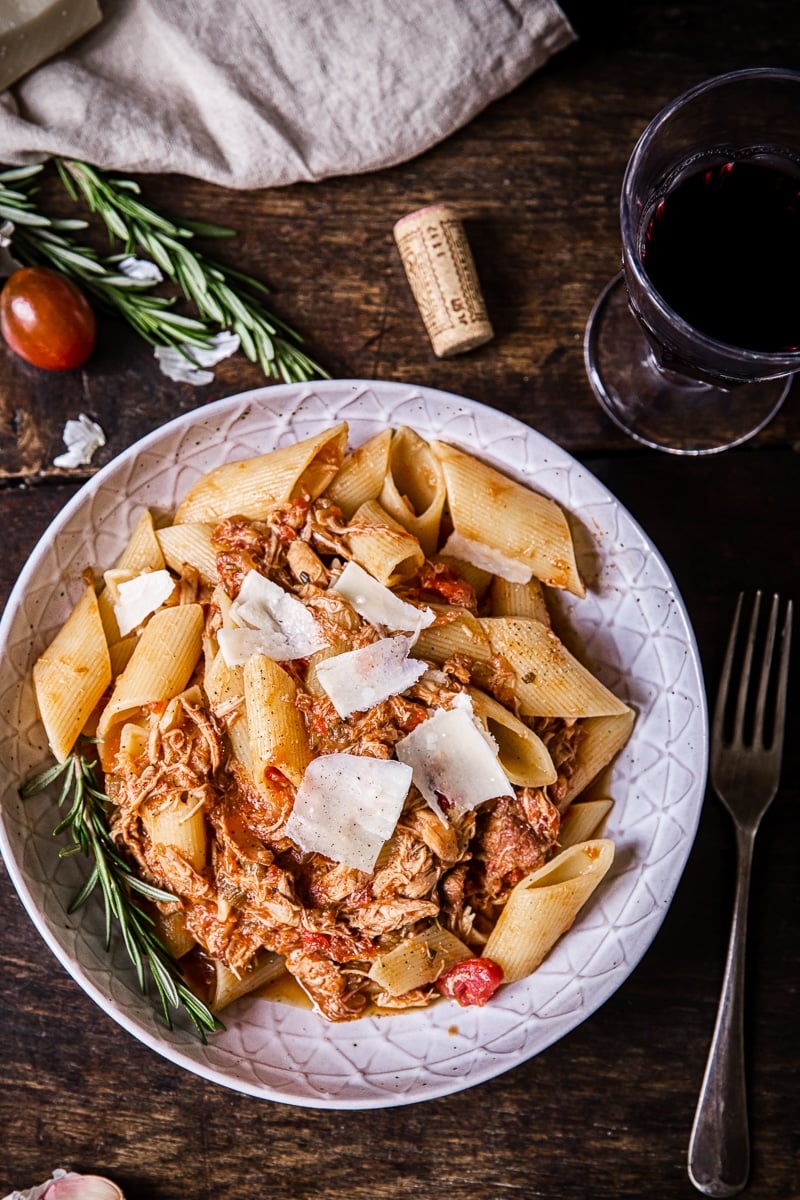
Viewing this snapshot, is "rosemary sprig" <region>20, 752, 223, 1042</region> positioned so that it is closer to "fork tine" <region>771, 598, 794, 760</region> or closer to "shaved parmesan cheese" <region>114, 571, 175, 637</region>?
"shaved parmesan cheese" <region>114, 571, 175, 637</region>

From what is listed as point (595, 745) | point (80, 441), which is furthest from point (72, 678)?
point (595, 745)

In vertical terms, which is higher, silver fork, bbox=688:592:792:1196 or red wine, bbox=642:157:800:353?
red wine, bbox=642:157:800:353

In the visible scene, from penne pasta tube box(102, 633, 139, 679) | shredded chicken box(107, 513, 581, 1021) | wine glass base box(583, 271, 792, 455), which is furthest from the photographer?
wine glass base box(583, 271, 792, 455)

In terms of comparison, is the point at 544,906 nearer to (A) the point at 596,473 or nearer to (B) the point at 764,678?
(B) the point at 764,678

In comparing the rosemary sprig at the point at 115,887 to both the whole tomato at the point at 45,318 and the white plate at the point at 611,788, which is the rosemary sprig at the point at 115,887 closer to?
the white plate at the point at 611,788

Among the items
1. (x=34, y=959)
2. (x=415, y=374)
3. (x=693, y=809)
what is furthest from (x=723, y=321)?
(x=34, y=959)

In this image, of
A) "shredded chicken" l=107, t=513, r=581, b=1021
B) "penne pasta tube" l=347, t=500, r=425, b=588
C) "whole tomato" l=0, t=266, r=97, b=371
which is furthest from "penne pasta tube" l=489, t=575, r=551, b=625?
"whole tomato" l=0, t=266, r=97, b=371

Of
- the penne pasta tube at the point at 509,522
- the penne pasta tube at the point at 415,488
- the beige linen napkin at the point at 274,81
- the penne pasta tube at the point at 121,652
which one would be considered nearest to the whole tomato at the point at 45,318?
the beige linen napkin at the point at 274,81
